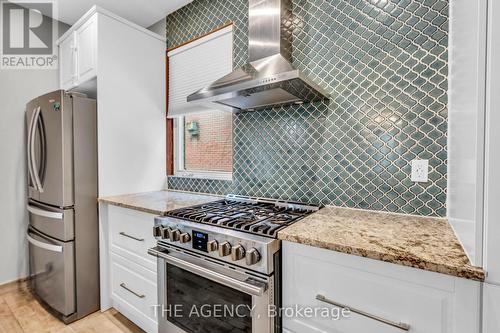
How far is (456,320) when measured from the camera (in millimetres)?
769

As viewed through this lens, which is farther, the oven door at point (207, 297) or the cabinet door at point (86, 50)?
the cabinet door at point (86, 50)

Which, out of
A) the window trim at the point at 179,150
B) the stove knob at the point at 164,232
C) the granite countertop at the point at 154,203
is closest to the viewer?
the stove knob at the point at 164,232

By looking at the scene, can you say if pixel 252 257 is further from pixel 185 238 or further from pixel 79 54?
pixel 79 54

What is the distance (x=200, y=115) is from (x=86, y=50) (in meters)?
1.11

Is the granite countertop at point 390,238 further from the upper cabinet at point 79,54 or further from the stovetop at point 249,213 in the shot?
the upper cabinet at point 79,54

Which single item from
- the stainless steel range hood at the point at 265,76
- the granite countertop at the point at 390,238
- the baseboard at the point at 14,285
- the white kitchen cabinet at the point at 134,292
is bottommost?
the baseboard at the point at 14,285

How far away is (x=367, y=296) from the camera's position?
3.01 feet

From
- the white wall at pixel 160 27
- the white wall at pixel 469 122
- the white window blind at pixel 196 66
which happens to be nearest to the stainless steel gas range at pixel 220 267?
the white wall at pixel 469 122

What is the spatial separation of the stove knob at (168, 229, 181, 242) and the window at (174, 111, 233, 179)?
813 mm

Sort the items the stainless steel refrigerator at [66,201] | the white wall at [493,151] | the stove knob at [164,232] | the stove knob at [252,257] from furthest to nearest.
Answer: the stainless steel refrigerator at [66,201] < the stove knob at [164,232] < the stove knob at [252,257] < the white wall at [493,151]

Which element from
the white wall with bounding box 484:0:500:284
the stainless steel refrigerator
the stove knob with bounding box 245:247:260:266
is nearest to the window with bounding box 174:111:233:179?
the stainless steel refrigerator

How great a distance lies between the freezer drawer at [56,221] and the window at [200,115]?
98 cm

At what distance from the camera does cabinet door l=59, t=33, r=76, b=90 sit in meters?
2.40

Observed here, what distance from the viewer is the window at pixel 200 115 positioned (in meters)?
2.19
